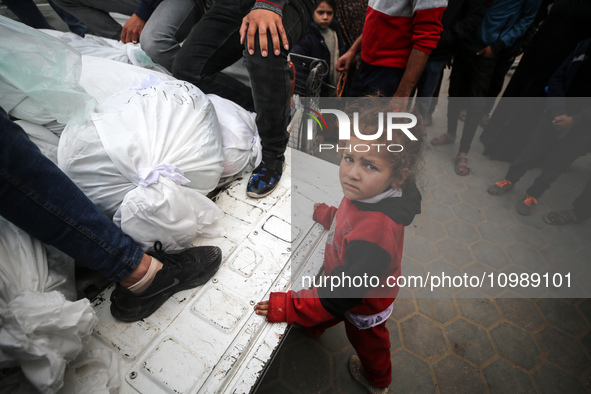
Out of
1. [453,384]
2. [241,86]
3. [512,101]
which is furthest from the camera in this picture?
[512,101]

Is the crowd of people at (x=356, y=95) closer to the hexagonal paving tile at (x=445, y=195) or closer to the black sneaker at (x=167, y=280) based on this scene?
the black sneaker at (x=167, y=280)

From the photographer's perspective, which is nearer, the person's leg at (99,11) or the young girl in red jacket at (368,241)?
the young girl in red jacket at (368,241)

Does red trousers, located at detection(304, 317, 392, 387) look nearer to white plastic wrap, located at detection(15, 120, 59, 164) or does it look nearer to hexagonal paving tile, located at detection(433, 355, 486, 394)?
hexagonal paving tile, located at detection(433, 355, 486, 394)

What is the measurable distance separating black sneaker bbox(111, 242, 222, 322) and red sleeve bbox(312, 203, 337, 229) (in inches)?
20.9

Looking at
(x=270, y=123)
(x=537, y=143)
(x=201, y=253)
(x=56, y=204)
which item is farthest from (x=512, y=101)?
(x=56, y=204)

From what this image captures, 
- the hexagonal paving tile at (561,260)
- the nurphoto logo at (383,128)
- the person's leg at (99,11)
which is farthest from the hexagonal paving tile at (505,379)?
the person's leg at (99,11)

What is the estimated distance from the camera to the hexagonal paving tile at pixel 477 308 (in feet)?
5.70

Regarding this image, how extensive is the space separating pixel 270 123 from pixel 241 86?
579 millimetres

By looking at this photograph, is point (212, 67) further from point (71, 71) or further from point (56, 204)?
point (56, 204)

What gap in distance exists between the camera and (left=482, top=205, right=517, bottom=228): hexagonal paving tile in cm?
240

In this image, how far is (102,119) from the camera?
45.4 inches

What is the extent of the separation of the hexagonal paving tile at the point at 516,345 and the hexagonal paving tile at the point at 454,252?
1.54 feet

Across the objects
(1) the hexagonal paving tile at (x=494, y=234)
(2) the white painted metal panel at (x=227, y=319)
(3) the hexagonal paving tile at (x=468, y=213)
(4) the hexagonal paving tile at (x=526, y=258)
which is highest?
(2) the white painted metal panel at (x=227, y=319)

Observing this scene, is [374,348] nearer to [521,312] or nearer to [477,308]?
[477,308]
